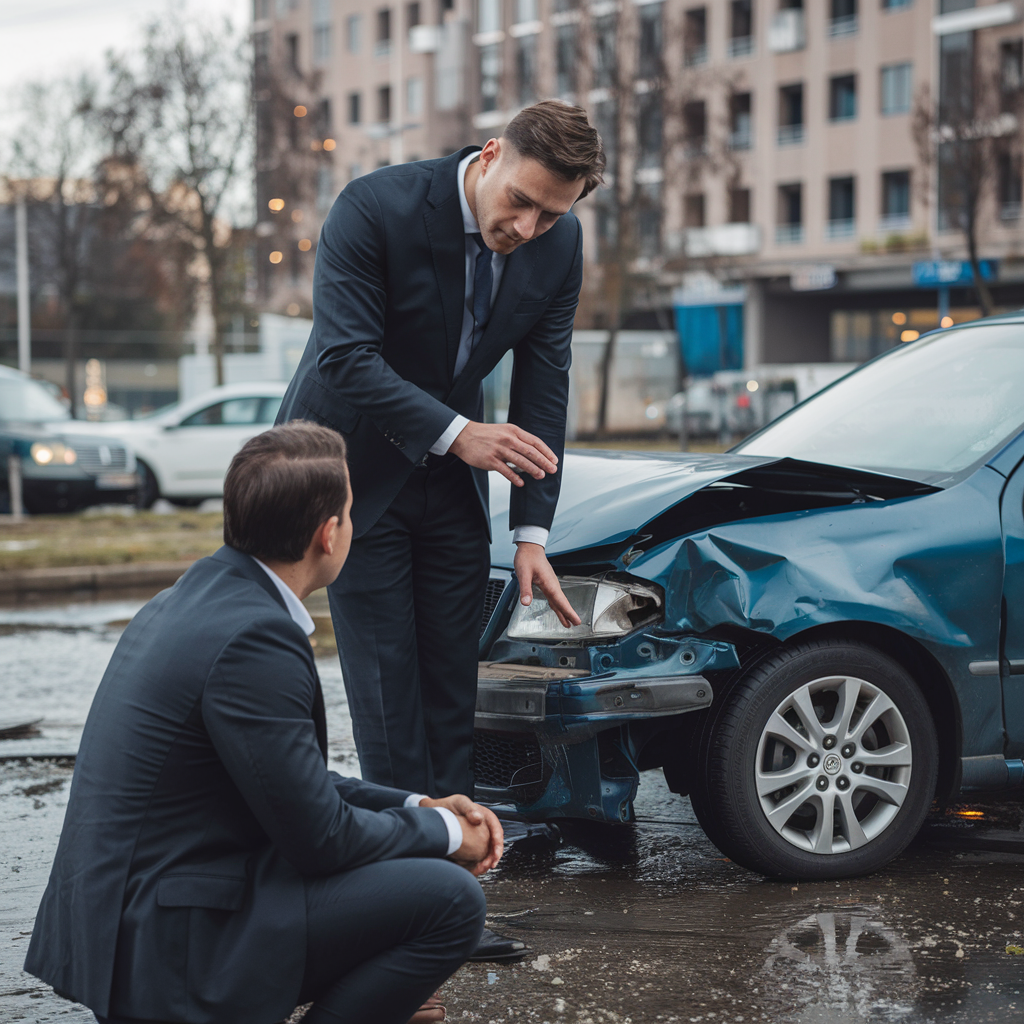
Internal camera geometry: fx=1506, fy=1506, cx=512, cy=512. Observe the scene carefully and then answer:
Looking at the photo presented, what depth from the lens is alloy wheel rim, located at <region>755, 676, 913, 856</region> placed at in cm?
395

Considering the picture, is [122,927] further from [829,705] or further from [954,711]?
[954,711]

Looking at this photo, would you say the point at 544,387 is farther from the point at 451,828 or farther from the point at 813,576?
the point at 451,828

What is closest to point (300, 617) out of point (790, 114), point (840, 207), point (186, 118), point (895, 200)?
point (186, 118)

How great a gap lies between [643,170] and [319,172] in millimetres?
8070

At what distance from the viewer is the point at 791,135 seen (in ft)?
155

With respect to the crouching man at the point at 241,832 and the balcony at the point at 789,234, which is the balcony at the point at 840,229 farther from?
the crouching man at the point at 241,832

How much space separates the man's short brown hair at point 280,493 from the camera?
240 cm

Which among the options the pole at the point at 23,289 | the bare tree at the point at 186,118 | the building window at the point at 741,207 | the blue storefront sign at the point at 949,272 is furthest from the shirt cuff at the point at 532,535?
the building window at the point at 741,207

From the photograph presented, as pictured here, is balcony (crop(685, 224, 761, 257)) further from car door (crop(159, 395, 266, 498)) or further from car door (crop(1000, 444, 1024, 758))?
car door (crop(1000, 444, 1024, 758))

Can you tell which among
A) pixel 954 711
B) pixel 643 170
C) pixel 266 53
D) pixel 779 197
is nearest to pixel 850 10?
pixel 779 197

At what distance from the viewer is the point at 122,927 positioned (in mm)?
2256

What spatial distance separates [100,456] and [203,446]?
6.70ft

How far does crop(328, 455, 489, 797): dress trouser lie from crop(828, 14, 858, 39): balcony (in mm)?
45440

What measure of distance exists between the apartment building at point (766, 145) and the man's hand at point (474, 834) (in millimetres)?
30473
